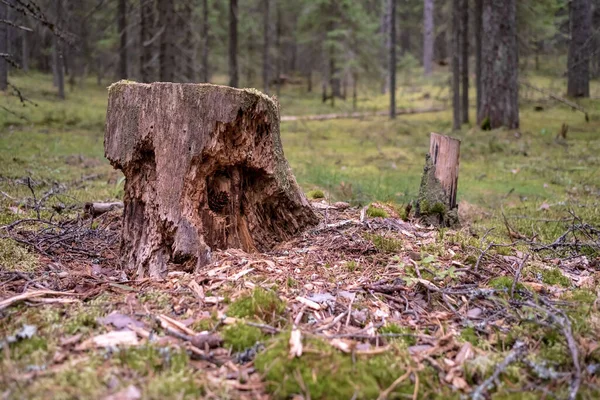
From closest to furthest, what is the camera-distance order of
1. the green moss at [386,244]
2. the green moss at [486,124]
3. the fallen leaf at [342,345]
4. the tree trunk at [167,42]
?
the fallen leaf at [342,345]
the green moss at [386,244]
the tree trunk at [167,42]
the green moss at [486,124]

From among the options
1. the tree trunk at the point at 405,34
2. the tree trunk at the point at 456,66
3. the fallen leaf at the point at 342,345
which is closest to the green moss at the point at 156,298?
the fallen leaf at the point at 342,345

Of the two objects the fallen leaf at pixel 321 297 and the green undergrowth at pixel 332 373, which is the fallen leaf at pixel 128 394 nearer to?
the green undergrowth at pixel 332 373

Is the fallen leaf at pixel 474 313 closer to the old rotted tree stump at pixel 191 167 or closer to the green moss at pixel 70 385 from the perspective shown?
the old rotted tree stump at pixel 191 167

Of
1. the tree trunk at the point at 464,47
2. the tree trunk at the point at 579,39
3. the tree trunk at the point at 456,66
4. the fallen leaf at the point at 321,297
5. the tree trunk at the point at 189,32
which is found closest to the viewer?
the fallen leaf at the point at 321,297

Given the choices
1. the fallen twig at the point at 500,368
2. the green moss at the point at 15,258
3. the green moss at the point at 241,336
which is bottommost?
the fallen twig at the point at 500,368

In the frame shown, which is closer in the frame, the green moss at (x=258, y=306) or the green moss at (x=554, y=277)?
the green moss at (x=258, y=306)

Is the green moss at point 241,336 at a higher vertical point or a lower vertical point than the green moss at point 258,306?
lower

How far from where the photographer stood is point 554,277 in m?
3.40

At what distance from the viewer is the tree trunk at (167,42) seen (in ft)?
43.8

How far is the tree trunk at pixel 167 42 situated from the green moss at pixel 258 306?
1220cm

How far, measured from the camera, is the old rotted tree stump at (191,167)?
3490mm

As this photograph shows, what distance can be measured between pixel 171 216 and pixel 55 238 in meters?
1.45

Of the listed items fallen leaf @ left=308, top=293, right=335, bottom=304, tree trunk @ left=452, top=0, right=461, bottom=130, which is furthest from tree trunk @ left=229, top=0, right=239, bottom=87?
fallen leaf @ left=308, top=293, right=335, bottom=304

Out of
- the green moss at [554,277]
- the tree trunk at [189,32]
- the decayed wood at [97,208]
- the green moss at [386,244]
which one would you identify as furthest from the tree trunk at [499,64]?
the decayed wood at [97,208]
